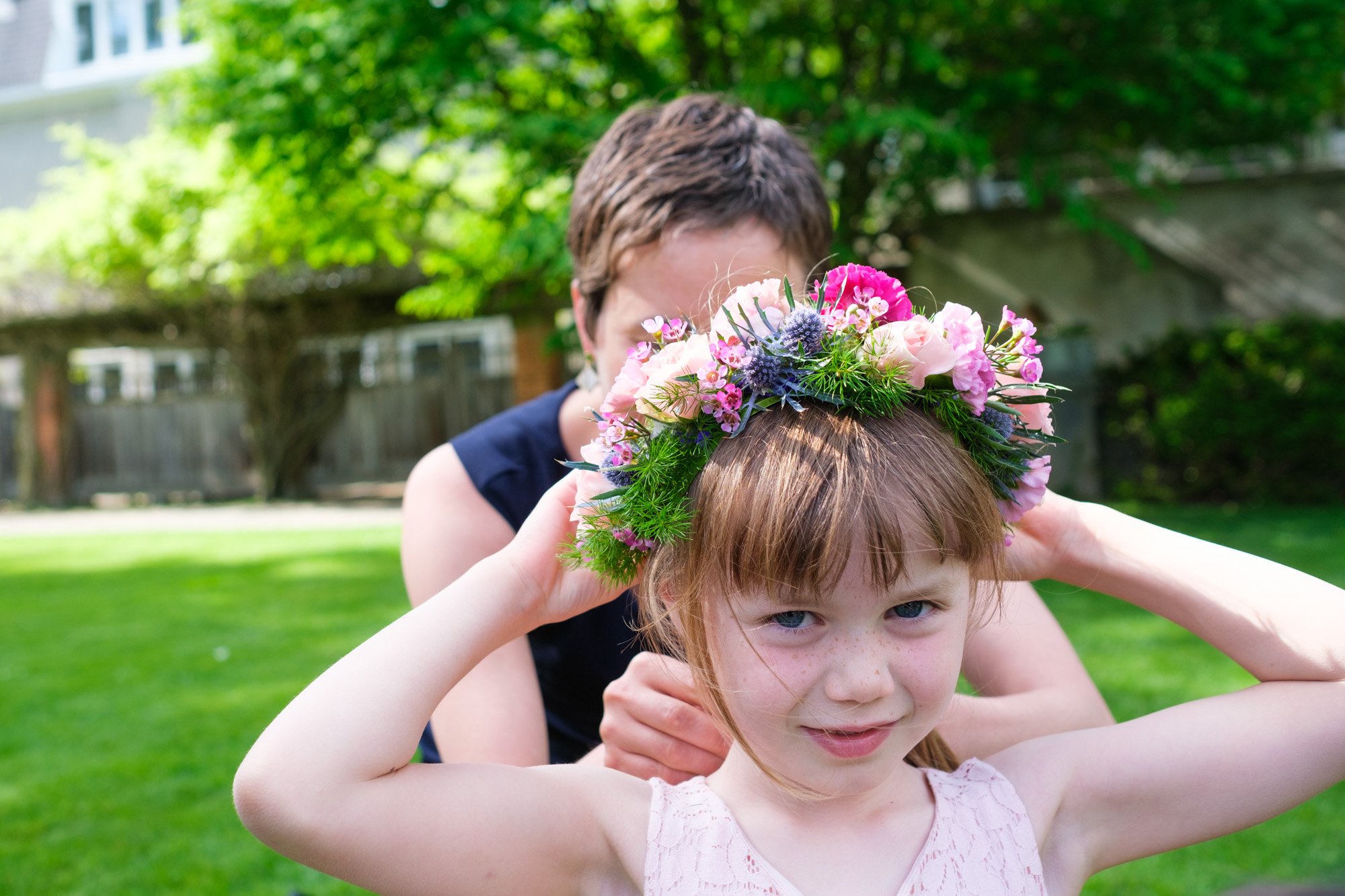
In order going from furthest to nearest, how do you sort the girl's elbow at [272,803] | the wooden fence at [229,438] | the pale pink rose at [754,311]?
the wooden fence at [229,438] → the pale pink rose at [754,311] → the girl's elbow at [272,803]

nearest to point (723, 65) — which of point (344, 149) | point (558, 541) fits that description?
point (344, 149)

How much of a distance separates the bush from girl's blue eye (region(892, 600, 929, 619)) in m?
9.25

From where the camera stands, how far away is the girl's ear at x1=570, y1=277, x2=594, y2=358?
2184mm

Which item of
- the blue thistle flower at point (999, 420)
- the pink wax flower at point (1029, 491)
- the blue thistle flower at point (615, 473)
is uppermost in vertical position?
the blue thistle flower at point (999, 420)

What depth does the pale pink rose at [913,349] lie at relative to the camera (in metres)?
1.35

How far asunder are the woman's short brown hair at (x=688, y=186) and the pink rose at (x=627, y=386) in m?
0.61

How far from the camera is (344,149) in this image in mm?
8719

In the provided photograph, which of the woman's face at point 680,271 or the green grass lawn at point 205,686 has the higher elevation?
the woman's face at point 680,271

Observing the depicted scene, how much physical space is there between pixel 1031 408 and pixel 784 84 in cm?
712

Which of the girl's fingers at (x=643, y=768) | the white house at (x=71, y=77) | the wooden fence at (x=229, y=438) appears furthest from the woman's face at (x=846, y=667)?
the white house at (x=71, y=77)

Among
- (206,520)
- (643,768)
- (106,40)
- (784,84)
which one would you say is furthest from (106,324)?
(643,768)

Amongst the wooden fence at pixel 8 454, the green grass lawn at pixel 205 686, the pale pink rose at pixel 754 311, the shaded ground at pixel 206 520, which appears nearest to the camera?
the pale pink rose at pixel 754 311

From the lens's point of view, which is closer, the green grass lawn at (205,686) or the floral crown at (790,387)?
the floral crown at (790,387)

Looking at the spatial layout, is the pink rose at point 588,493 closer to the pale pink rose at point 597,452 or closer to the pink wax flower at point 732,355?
the pale pink rose at point 597,452
